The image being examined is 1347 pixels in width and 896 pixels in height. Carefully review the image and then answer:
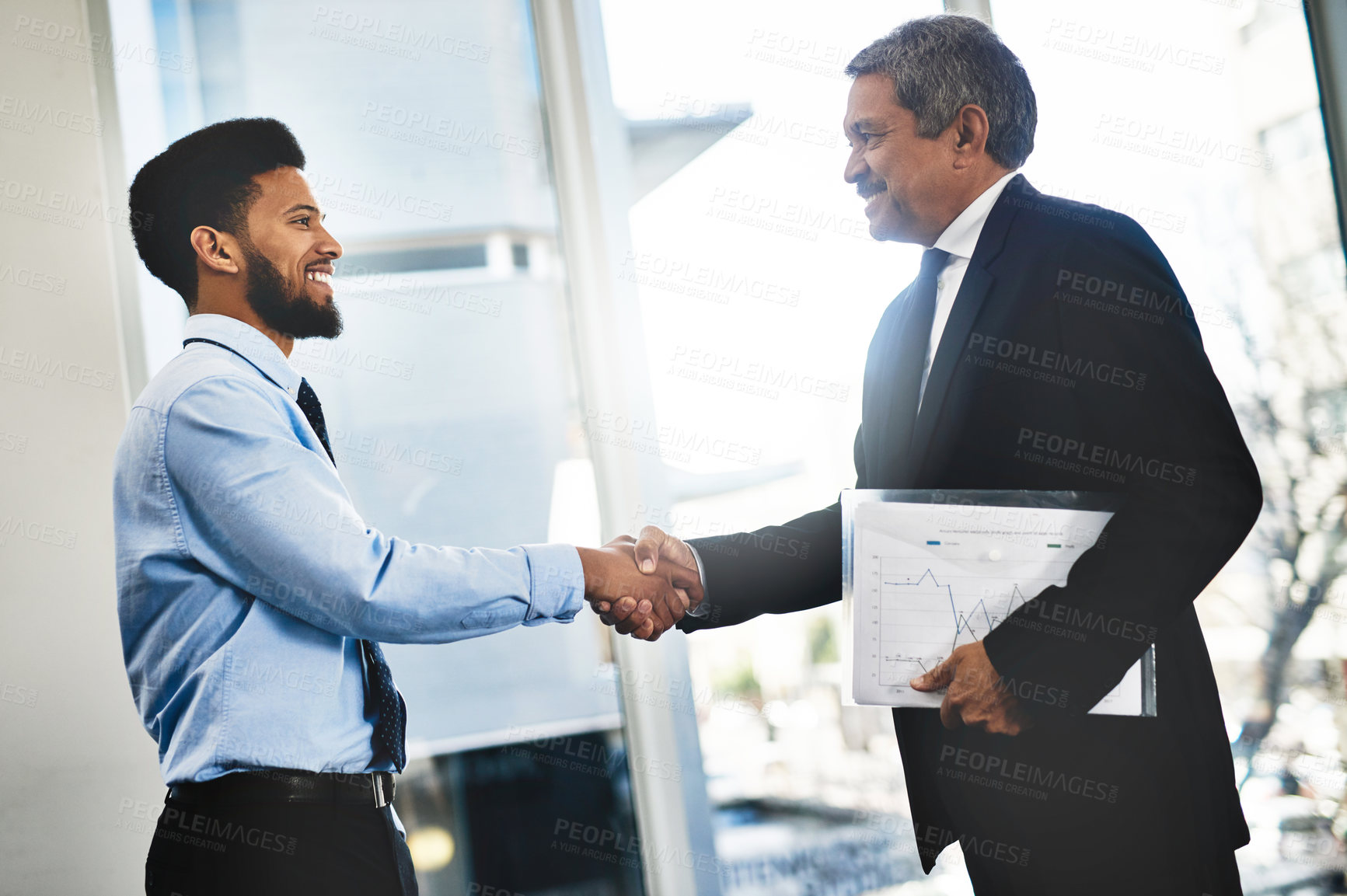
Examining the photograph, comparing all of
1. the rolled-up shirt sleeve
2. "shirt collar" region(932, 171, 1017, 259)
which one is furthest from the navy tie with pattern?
"shirt collar" region(932, 171, 1017, 259)

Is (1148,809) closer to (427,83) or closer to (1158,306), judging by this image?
(1158,306)

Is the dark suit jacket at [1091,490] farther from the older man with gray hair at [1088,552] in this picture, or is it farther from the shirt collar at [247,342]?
the shirt collar at [247,342]

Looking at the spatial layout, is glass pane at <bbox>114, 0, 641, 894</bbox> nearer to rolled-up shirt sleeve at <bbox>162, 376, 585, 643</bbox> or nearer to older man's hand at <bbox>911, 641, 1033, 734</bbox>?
rolled-up shirt sleeve at <bbox>162, 376, 585, 643</bbox>

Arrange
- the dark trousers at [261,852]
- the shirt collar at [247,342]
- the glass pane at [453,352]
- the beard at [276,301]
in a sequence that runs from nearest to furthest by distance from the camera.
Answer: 1. the dark trousers at [261,852]
2. the shirt collar at [247,342]
3. the beard at [276,301]
4. the glass pane at [453,352]

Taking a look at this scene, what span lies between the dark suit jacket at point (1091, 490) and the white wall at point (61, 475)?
166 centimetres

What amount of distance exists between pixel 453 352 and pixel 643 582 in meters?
0.88

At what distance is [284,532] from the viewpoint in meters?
1.33

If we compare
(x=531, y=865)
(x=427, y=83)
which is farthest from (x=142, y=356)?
(x=531, y=865)

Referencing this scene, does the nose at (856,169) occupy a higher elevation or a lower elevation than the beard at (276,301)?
higher

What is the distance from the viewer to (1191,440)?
1334 millimetres

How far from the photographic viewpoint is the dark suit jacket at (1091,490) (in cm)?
132

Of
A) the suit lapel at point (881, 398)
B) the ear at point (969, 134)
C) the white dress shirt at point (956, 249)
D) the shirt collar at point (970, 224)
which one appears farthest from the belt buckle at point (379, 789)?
the ear at point (969, 134)

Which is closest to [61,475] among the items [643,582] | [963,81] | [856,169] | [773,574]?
[643,582]

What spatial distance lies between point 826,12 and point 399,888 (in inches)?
91.4
